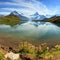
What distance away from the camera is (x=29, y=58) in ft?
46.2

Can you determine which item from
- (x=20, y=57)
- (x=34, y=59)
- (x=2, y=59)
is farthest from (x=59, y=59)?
(x=2, y=59)

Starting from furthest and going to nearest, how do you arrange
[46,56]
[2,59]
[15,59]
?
1. [46,56]
2. [15,59]
3. [2,59]

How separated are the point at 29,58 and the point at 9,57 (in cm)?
131

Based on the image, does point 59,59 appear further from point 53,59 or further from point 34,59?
point 34,59

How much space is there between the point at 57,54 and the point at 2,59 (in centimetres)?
494

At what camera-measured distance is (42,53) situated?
51.5 feet

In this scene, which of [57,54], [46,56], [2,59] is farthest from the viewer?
[57,54]

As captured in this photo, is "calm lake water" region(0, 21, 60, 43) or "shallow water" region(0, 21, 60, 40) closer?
"calm lake water" region(0, 21, 60, 43)

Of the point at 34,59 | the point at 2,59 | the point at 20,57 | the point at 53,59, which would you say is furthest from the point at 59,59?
the point at 2,59

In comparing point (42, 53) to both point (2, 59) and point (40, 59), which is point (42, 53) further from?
point (2, 59)

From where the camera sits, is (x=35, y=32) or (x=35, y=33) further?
(x=35, y=32)

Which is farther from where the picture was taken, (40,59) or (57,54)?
(57,54)

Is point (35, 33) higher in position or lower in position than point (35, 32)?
higher

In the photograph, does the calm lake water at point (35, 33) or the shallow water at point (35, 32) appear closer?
the calm lake water at point (35, 33)
